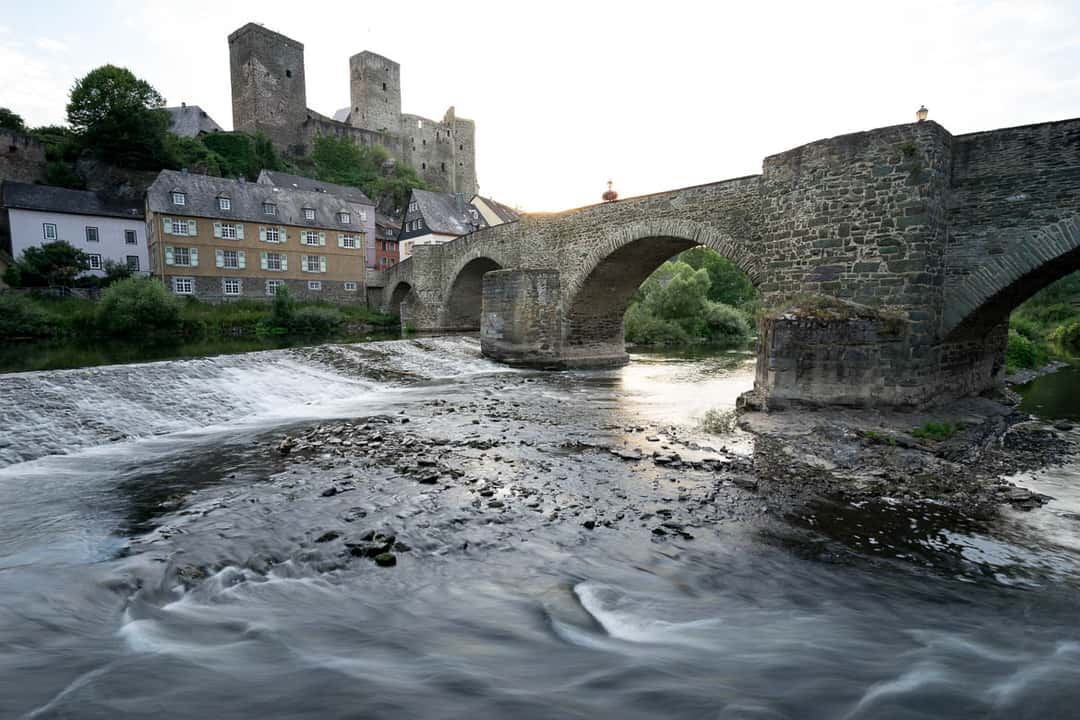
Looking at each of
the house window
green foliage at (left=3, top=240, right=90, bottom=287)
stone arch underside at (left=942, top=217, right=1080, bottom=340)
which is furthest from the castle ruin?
stone arch underside at (left=942, top=217, right=1080, bottom=340)

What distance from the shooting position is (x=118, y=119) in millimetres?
40500

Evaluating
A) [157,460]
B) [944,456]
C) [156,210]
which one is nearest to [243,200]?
[156,210]

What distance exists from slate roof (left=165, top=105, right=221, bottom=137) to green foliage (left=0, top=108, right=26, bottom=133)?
14.5 metres

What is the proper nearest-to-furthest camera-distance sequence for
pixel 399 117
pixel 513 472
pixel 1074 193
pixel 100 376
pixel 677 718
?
pixel 677 718 < pixel 513 472 < pixel 1074 193 < pixel 100 376 < pixel 399 117

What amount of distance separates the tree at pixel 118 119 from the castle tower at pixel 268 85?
46.4 feet

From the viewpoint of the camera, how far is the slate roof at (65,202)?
31.8 metres

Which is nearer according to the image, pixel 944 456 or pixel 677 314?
pixel 944 456

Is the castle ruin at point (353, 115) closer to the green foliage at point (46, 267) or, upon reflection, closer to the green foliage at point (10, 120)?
the green foliage at point (10, 120)

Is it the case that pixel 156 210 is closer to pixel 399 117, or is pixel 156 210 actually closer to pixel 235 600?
pixel 235 600

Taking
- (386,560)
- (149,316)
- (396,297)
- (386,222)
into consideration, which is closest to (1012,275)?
(386,560)

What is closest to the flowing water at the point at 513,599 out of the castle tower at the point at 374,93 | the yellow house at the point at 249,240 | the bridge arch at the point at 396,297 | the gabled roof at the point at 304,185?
the yellow house at the point at 249,240

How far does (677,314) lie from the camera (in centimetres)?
2900

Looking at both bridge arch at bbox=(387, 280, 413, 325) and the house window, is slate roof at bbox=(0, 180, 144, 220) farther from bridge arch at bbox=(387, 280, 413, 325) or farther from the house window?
bridge arch at bbox=(387, 280, 413, 325)

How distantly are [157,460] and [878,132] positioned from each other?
10.7 m
